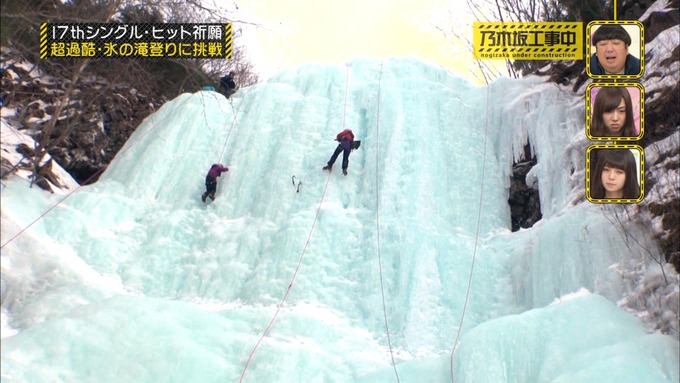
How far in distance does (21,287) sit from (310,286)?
3.24m

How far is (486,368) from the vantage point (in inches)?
233

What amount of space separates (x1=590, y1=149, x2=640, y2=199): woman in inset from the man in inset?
0.73m

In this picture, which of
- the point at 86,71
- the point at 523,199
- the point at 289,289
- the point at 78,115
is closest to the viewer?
the point at 289,289

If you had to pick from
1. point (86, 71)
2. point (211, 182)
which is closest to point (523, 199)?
point (211, 182)

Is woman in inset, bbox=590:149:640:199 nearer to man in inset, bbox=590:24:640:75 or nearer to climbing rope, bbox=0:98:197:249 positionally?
man in inset, bbox=590:24:640:75

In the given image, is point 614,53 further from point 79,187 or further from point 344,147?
point 79,187

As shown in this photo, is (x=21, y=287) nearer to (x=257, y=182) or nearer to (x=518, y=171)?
(x=257, y=182)

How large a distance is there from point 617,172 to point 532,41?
4401mm

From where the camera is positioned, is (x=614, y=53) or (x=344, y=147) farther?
(x=344, y=147)

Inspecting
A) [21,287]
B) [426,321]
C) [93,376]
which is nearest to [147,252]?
[21,287]

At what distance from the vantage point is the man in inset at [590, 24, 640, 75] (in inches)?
227

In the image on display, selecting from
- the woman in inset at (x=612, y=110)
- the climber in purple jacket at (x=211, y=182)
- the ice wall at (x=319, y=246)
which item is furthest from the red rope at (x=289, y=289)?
the woman in inset at (x=612, y=110)

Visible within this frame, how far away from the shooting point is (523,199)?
31.6ft

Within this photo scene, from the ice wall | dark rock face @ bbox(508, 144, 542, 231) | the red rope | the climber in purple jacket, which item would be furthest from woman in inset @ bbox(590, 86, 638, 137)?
the climber in purple jacket
